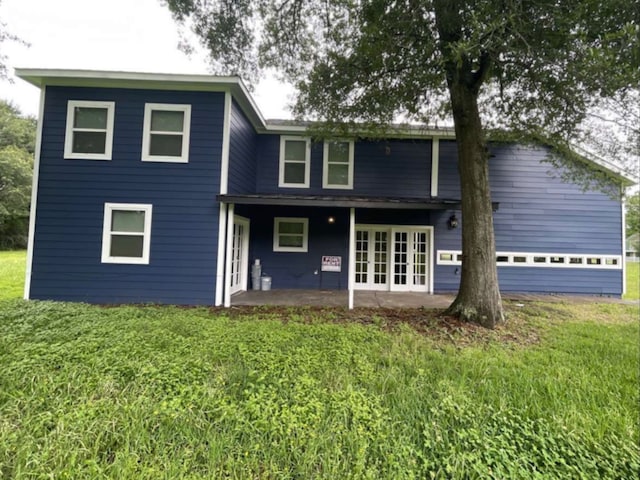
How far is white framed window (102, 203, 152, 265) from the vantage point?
6441 mm

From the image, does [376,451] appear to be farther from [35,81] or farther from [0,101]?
[0,101]

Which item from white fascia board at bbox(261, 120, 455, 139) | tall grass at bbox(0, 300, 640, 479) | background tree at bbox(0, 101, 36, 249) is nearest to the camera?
tall grass at bbox(0, 300, 640, 479)

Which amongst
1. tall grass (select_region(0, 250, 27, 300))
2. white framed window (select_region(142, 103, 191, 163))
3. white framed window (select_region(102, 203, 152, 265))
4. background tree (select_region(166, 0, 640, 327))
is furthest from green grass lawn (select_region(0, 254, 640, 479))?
tall grass (select_region(0, 250, 27, 300))

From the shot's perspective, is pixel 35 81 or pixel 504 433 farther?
pixel 35 81

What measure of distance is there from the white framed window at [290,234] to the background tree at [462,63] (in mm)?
3082

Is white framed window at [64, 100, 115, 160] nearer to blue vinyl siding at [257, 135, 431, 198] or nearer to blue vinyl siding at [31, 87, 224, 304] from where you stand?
blue vinyl siding at [31, 87, 224, 304]

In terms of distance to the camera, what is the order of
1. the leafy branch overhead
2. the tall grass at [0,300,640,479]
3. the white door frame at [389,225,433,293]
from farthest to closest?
the white door frame at [389,225,433,293]
the leafy branch overhead
the tall grass at [0,300,640,479]

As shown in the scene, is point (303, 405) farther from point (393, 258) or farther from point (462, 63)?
point (393, 258)

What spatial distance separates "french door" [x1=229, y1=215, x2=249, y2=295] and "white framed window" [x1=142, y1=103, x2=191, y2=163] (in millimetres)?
2104

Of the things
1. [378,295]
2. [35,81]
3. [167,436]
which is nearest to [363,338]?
[167,436]

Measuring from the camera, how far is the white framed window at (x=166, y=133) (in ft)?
21.4

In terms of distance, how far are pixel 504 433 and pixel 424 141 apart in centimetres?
804

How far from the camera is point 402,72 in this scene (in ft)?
17.4

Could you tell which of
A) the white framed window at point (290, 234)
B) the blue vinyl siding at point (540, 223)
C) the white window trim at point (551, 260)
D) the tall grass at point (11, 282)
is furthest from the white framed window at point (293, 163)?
the tall grass at point (11, 282)
